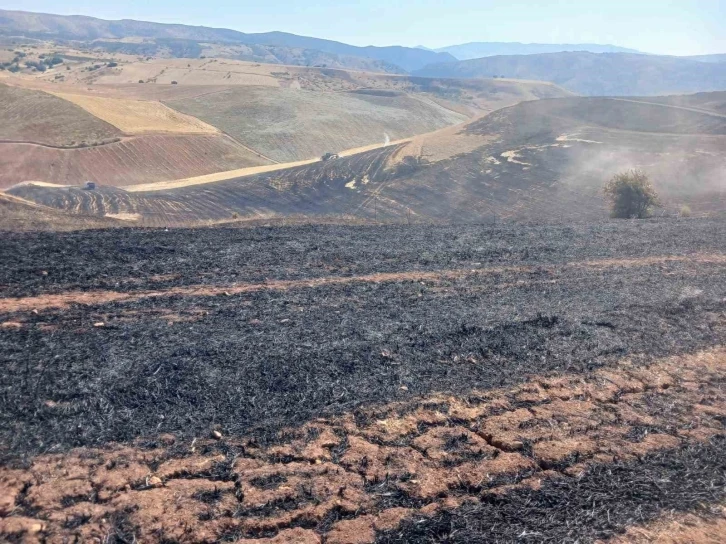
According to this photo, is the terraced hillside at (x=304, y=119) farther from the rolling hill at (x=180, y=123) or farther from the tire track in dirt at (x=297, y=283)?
the tire track in dirt at (x=297, y=283)

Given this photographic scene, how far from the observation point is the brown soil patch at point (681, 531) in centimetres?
582

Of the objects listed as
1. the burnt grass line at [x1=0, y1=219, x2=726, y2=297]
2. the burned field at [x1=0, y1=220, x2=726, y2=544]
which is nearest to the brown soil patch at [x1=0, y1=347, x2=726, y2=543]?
the burned field at [x1=0, y1=220, x2=726, y2=544]

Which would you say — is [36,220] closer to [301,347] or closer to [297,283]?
[297,283]

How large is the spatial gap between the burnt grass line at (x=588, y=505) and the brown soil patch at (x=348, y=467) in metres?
0.19

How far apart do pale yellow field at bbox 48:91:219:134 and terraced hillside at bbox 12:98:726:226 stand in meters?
17.1

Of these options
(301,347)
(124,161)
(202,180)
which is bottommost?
(202,180)

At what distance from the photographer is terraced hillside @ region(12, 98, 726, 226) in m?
38.6

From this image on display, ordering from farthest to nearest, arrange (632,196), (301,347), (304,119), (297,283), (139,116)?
(304,119) < (139,116) < (632,196) < (297,283) < (301,347)

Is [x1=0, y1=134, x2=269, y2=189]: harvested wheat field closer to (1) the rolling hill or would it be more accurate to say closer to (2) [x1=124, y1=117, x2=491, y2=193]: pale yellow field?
(1) the rolling hill

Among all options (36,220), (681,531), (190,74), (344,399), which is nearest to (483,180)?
(36,220)

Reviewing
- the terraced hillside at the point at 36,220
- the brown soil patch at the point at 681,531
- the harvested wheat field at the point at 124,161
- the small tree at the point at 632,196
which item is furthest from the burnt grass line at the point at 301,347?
the harvested wheat field at the point at 124,161

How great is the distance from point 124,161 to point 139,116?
16.7 m

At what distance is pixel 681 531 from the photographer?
19.6ft

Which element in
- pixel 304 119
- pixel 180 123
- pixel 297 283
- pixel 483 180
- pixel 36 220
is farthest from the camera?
pixel 304 119
